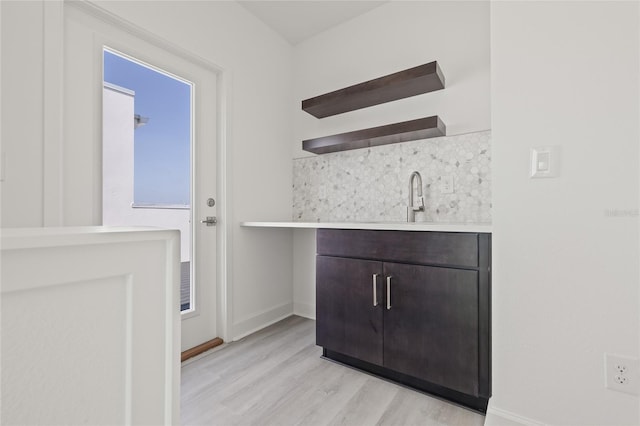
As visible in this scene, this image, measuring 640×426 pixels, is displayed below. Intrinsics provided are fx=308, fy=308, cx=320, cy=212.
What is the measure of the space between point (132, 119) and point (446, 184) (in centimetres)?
193

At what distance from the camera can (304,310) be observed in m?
2.70

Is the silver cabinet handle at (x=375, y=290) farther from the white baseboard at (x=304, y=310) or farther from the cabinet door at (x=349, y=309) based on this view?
the white baseboard at (x=304, y=310)

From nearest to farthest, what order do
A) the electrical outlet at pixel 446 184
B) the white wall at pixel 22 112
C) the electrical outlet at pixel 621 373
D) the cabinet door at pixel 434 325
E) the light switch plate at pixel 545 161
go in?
the electrical outlet at pixel 621 373
the light switch plate at pixel 545 161
the white wall at pixel 22 112
the cabinet door at pixel 434 325
the electrical outlet at pixel 446 184

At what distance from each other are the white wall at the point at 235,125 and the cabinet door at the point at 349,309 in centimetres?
75

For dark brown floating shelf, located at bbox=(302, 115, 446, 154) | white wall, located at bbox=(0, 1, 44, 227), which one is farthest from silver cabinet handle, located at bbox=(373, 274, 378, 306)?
white wall, located at bbox=(0, 1, 44, 227)

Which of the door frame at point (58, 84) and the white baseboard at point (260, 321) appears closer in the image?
the door frame at point (58, 84)

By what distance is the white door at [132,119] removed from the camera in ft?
4.87

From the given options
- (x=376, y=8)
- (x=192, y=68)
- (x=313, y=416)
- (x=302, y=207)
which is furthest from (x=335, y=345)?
(x=376, y=8)

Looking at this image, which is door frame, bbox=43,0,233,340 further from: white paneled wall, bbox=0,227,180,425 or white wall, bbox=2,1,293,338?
white paneled wall, bbox=0,227,180,425

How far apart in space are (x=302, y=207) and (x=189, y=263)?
1.04 m

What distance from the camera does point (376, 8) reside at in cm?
231

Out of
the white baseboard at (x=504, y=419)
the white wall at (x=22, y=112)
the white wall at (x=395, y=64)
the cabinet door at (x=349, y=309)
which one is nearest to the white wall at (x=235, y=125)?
the white wall at (x=22, y=112)

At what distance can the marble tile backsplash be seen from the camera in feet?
6.24

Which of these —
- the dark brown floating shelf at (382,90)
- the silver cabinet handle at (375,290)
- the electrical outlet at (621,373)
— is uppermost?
the dark brown floating shelf at (382,90)
